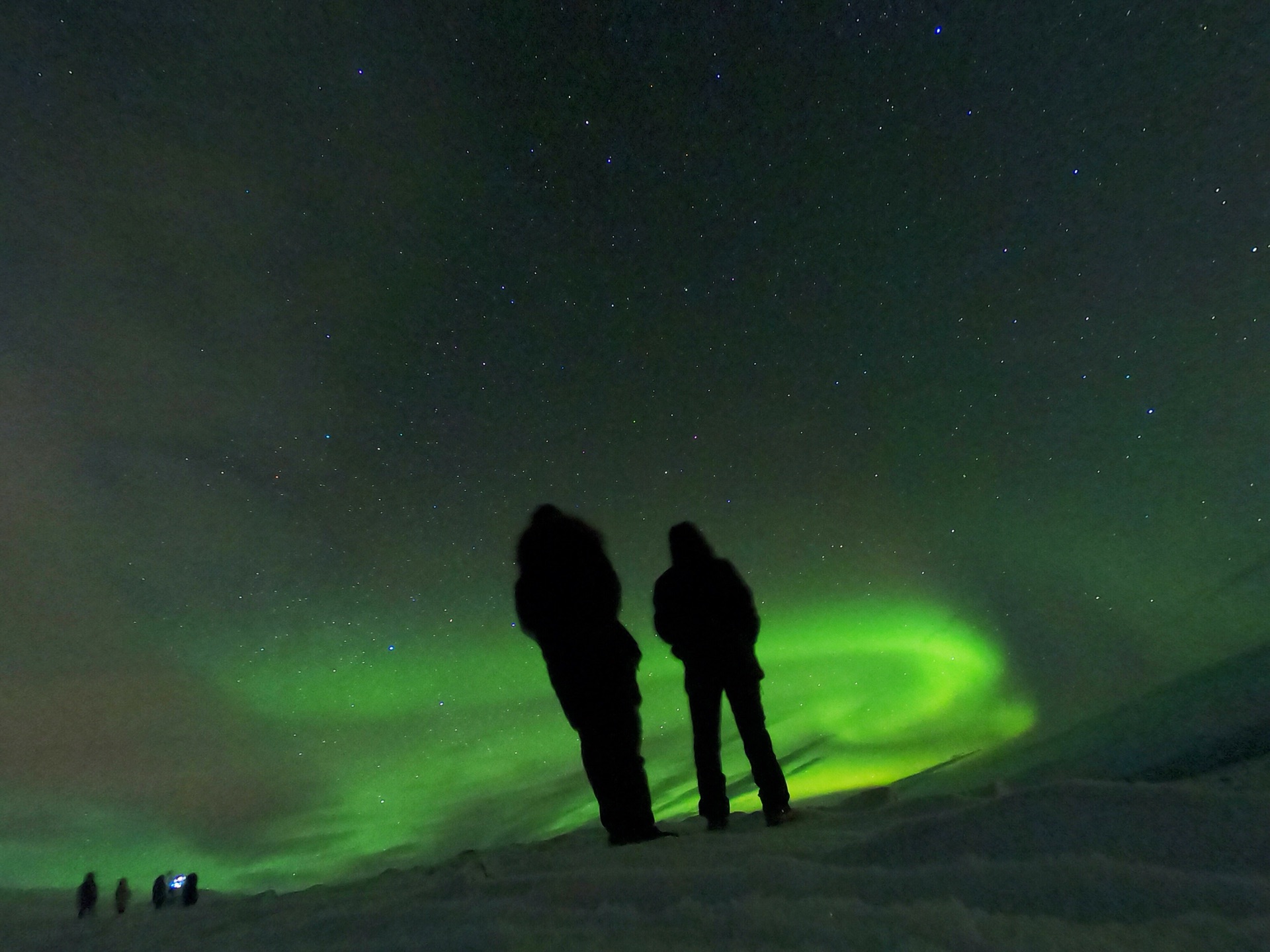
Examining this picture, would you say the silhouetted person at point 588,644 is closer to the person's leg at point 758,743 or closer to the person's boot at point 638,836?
the person's boot at point 638,836

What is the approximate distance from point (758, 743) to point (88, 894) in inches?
176

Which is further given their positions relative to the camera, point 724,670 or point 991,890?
point 724,670

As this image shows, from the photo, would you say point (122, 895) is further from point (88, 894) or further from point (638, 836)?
point (638, 836)

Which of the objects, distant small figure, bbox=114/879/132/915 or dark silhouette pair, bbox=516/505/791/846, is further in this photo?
distant small figure, bbox=114/879/132/915

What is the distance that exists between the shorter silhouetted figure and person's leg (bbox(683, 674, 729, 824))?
3.93 m

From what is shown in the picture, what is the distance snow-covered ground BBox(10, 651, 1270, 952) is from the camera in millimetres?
951

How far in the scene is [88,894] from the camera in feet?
14.5

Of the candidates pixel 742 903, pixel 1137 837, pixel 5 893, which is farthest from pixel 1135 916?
pixel 5 893

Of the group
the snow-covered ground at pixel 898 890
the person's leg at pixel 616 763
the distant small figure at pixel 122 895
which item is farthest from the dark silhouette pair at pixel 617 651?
the distant small figure at pixel 122 895

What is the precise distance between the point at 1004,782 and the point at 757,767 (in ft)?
3.71

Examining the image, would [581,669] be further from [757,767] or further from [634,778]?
[757,767]

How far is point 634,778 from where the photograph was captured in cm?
317

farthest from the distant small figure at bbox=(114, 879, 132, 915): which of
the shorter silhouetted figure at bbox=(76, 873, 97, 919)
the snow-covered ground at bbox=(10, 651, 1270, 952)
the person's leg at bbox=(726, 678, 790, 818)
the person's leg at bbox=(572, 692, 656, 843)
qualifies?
the person's leg at bbox=(726, 678, 790, 818)

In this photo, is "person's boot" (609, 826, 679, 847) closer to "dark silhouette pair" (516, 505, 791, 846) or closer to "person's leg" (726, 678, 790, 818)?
"dark silhouette pair" (516, 505, 791, 846)
